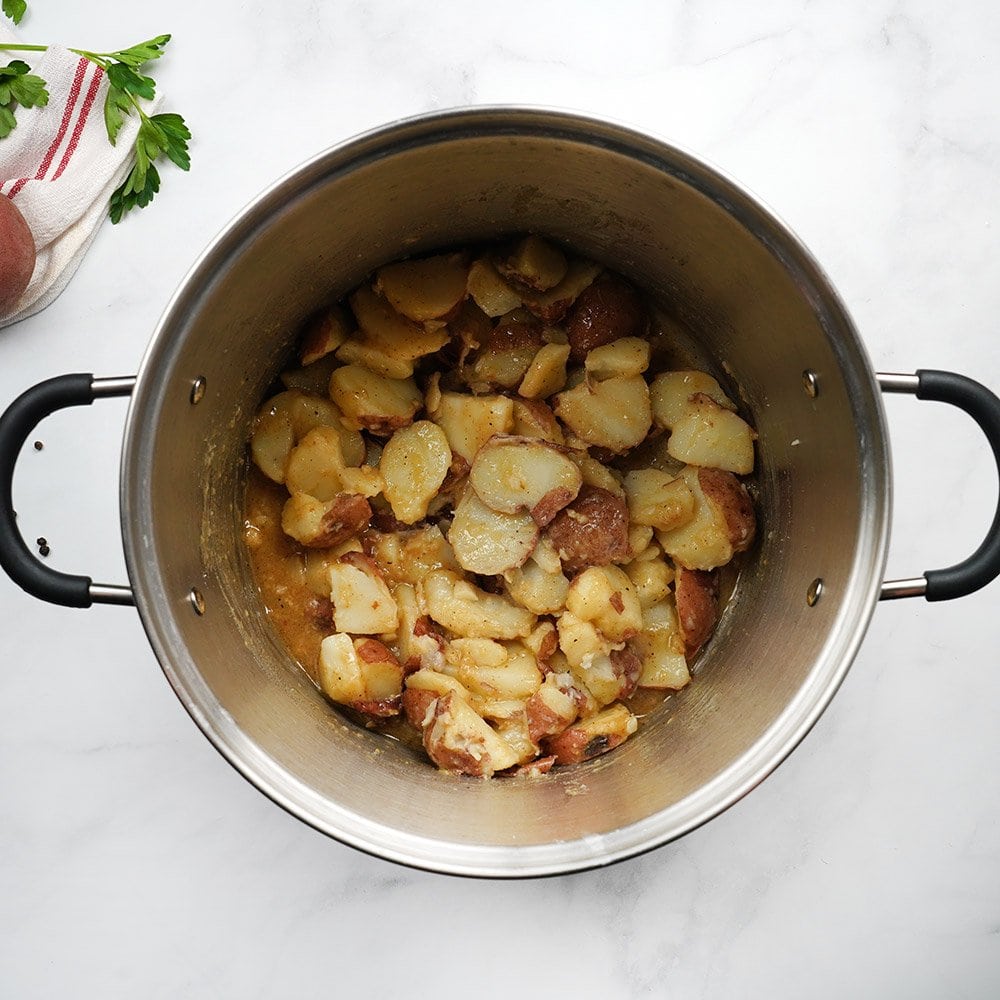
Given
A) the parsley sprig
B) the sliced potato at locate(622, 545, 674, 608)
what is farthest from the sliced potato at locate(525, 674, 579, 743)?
the parsley sprig

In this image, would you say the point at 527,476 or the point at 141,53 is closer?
the point at 527,476

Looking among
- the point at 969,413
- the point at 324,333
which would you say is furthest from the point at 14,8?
the point at 969,413

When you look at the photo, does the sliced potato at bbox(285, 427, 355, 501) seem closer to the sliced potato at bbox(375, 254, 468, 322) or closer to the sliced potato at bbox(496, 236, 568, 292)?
the sliced potato at bbox(375, 254, 468, 322)

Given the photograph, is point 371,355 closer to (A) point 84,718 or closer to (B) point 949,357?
(A) point 84,718

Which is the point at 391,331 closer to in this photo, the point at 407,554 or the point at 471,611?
the point at 407,554

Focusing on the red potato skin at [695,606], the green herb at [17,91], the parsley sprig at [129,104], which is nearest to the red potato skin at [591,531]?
the red potato skin at [695,606]

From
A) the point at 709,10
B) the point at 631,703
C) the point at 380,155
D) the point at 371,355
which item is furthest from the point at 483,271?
the point at 631,703

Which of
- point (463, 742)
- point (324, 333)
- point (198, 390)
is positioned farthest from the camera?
point (324, 333)
